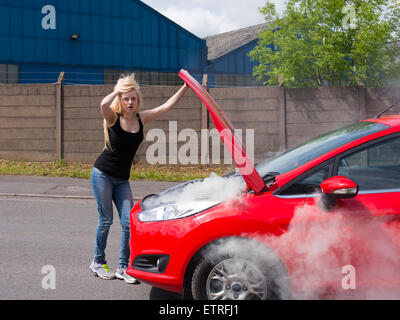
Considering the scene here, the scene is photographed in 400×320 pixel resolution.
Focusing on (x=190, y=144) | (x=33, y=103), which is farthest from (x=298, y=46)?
(x=33, y=103)

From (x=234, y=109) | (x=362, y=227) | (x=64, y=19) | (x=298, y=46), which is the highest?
(x=64, y=19)

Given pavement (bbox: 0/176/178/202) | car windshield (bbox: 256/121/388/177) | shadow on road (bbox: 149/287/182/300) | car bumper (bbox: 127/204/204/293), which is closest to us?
car bumper (bbox: 127/204/204/293)

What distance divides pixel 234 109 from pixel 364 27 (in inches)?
229

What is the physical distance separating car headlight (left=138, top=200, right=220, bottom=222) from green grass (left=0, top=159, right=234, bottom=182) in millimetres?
8636

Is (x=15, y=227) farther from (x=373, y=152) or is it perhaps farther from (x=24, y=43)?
(x=24, y=43)

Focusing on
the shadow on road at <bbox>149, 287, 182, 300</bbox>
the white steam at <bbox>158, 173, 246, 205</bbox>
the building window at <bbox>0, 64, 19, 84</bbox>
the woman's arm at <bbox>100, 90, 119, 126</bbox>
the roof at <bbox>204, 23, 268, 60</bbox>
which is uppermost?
the roof at <bbox>204, 23, 268, 60</bbox>

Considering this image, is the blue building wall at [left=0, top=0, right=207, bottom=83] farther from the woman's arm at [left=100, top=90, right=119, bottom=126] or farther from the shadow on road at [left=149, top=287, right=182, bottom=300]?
the shadow on road at [left=149, top=287, right=182, bottom=300]

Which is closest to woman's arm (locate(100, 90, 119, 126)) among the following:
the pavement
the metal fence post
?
the pavement

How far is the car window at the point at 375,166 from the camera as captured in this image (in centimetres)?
348

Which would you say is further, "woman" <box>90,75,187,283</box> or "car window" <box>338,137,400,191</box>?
"woman" <box>90,75,187,283</box>

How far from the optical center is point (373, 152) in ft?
11.8

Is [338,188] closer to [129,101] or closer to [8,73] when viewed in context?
[129,101]

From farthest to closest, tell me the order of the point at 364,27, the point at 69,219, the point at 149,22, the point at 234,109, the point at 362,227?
the point at 149,22
the point at 364,27
the point at 234,109
the point at 69,219
the point at 362,227

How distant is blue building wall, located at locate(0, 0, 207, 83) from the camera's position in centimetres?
1902
